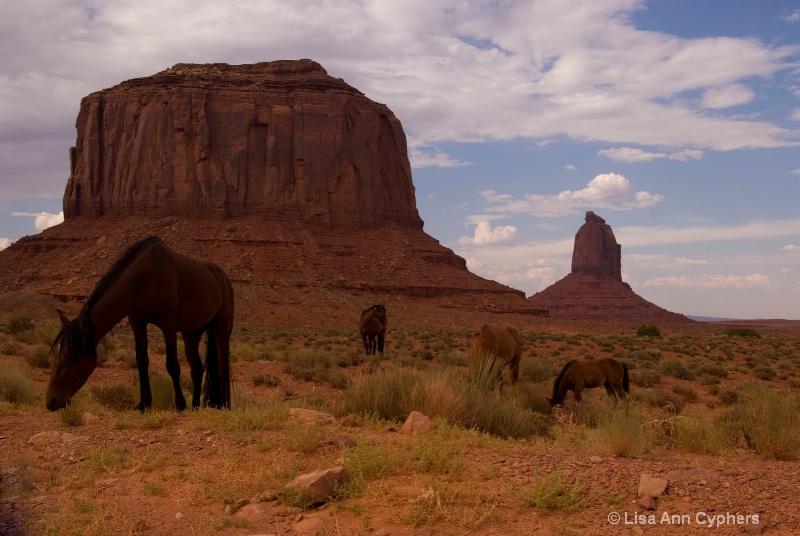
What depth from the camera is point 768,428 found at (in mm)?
7594

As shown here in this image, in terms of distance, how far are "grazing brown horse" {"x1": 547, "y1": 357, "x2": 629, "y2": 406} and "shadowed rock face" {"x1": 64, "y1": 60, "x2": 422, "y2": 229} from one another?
73.8m

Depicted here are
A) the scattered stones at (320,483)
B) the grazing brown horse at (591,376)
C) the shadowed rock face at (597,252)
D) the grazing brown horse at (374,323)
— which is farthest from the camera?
the shadowed rock face at (597,252)

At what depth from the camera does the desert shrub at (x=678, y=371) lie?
71.0 feet

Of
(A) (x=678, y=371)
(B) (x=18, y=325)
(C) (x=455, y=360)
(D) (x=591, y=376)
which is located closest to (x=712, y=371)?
(A) (x=678, y=371)

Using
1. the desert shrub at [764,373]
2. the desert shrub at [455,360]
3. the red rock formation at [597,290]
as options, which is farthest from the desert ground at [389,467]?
the red rock formation at [597,290]

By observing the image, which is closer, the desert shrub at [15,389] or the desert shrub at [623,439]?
the desert shrub at [623,439]

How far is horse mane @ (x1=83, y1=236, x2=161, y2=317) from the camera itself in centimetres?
781

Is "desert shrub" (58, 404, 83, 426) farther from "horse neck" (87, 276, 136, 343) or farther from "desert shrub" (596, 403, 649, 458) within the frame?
"desert shrub" (596, 403, 649, 458)

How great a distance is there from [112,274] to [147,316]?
2.20ft

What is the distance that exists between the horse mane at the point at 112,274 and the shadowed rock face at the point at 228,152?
7599cm

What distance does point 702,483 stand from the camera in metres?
5.11

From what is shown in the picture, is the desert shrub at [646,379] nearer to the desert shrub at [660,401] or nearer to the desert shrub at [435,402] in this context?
the desert shrub at [660,401]

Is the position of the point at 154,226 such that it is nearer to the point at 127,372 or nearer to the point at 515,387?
the point at 127,372

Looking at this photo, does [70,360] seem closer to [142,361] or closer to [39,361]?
[142,361]
